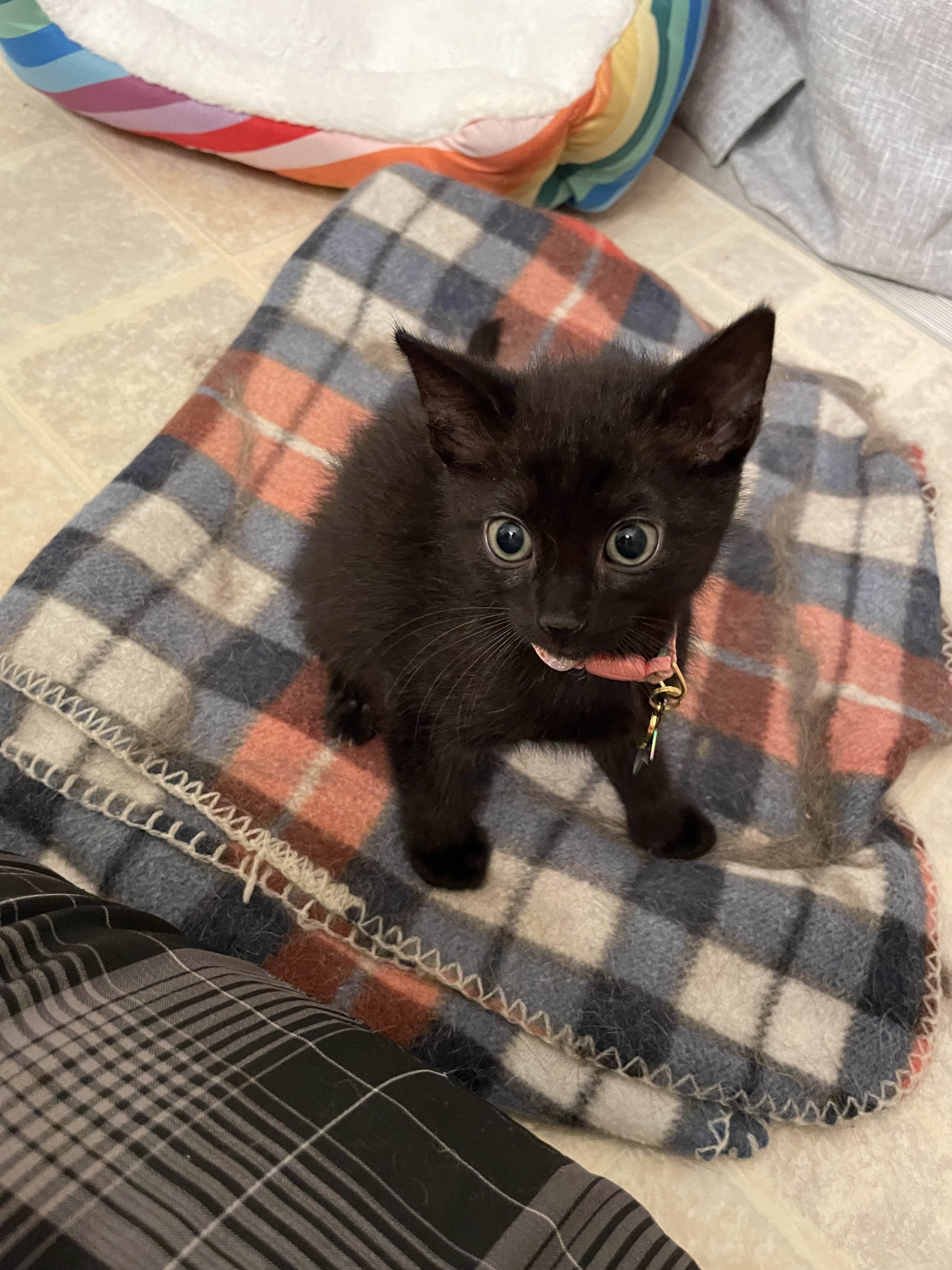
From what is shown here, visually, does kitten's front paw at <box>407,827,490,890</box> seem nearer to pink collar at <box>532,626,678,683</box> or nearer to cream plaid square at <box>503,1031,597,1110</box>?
cream plaid square at <box>503,1031,597,1110</box>

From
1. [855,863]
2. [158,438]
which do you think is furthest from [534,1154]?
[158,438]

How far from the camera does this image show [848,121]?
71.1 inches

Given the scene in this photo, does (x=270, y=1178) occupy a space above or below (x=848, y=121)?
below

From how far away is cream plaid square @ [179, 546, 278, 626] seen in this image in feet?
4.42

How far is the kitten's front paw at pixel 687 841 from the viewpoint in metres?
1.19

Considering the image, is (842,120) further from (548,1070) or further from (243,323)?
(548,1070)

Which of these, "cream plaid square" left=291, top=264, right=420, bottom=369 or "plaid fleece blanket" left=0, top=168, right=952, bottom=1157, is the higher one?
"cream plaid square" left=291, top=264, right=420, bottom=369

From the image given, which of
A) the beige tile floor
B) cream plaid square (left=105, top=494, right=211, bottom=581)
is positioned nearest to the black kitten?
cream plaid square (left=105, top=494, right=211, bottom=581)

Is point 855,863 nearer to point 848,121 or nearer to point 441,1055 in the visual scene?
point 441,1055

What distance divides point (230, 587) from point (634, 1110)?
90cm

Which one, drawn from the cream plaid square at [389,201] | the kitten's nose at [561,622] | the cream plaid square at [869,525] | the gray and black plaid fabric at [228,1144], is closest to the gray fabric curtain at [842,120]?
the cream plaid square at [869,525]

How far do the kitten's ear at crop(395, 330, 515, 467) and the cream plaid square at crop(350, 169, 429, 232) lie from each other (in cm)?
95

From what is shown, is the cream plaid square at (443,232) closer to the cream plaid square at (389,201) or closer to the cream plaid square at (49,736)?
the cream plaid square at (389,201)

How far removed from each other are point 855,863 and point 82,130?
213cm
